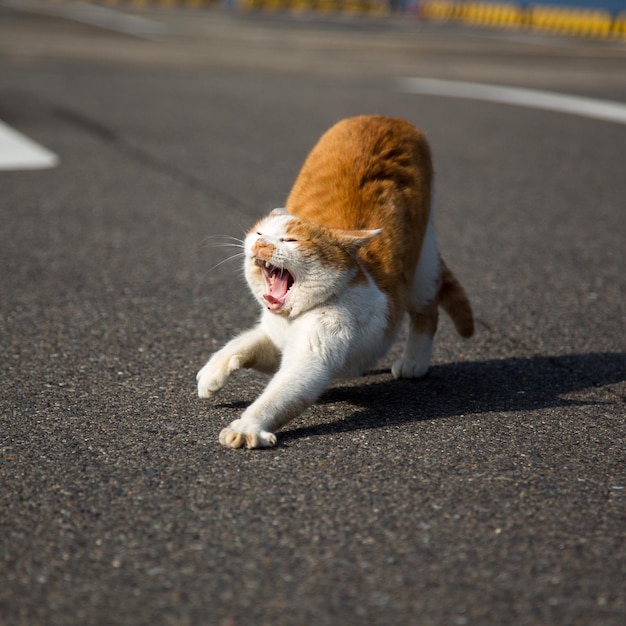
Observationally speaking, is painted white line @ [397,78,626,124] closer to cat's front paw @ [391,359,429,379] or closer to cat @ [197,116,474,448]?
cat @ [197,116,474,448]

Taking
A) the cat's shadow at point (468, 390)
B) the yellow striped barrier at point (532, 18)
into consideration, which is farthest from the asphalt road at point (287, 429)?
the yellow striped barrier at point (532, 18)

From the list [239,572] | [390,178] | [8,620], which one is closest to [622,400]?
[390,178]

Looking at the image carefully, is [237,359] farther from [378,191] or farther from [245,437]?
[378,191]

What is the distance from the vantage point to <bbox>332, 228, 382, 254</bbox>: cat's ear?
340 centimetres

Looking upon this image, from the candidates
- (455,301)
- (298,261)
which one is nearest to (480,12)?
(455,301)

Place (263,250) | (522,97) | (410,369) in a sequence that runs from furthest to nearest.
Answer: (522,97) < (410,369) < (263,250)

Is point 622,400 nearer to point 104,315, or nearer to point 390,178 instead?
point 390,178

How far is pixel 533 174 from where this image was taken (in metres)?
8.86

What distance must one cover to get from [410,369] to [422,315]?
0.23 m

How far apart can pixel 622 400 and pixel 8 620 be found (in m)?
2.50

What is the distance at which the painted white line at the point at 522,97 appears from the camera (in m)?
12.4

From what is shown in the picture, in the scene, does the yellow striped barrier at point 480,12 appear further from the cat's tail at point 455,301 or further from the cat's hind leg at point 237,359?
the cat's hind leg at point 237,359

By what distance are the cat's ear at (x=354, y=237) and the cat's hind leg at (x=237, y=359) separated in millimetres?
482

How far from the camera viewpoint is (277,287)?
345cm
